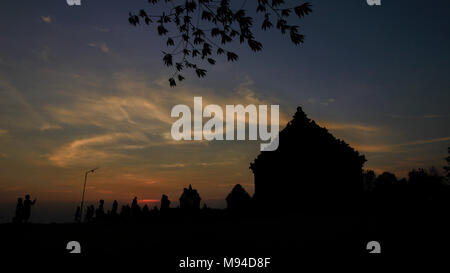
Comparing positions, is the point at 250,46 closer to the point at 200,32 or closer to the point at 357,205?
the point at 200,32

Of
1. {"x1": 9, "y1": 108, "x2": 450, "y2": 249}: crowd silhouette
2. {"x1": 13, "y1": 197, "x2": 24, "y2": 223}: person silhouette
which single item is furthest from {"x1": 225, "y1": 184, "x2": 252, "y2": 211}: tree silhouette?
{"x1": 13, "y1": 197, "x2": 24, "y2": 223}: person silhouette

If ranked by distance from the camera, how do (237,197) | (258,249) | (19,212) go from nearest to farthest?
(258,249)
(19,212)
(237,197)

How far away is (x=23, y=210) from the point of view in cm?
1908

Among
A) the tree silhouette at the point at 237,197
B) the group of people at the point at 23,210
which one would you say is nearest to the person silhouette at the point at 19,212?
the group of people at the point at 23,210

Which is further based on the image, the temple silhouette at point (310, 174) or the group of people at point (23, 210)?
the temple silhouette at point (310, 174)

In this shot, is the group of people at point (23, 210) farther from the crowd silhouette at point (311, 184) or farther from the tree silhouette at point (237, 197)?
the tree silhouette at point (237, 197)

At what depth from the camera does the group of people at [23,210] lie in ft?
61.9

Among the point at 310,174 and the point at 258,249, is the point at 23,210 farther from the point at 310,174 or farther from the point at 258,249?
the point at 310,174

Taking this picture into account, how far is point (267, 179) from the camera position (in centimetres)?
2625

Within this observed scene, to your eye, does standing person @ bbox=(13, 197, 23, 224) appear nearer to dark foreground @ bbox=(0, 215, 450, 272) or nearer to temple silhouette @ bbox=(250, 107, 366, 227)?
dark foreground @ bbox=(0, 215, 450, 272)

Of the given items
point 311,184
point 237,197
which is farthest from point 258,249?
point 237,197

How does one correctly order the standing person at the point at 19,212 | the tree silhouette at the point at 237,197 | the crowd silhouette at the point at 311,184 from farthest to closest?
the tree silhouette at the point at 237,197 → the crowd silhouette at the point at 311,184 → the standing person at the point at 19,212
